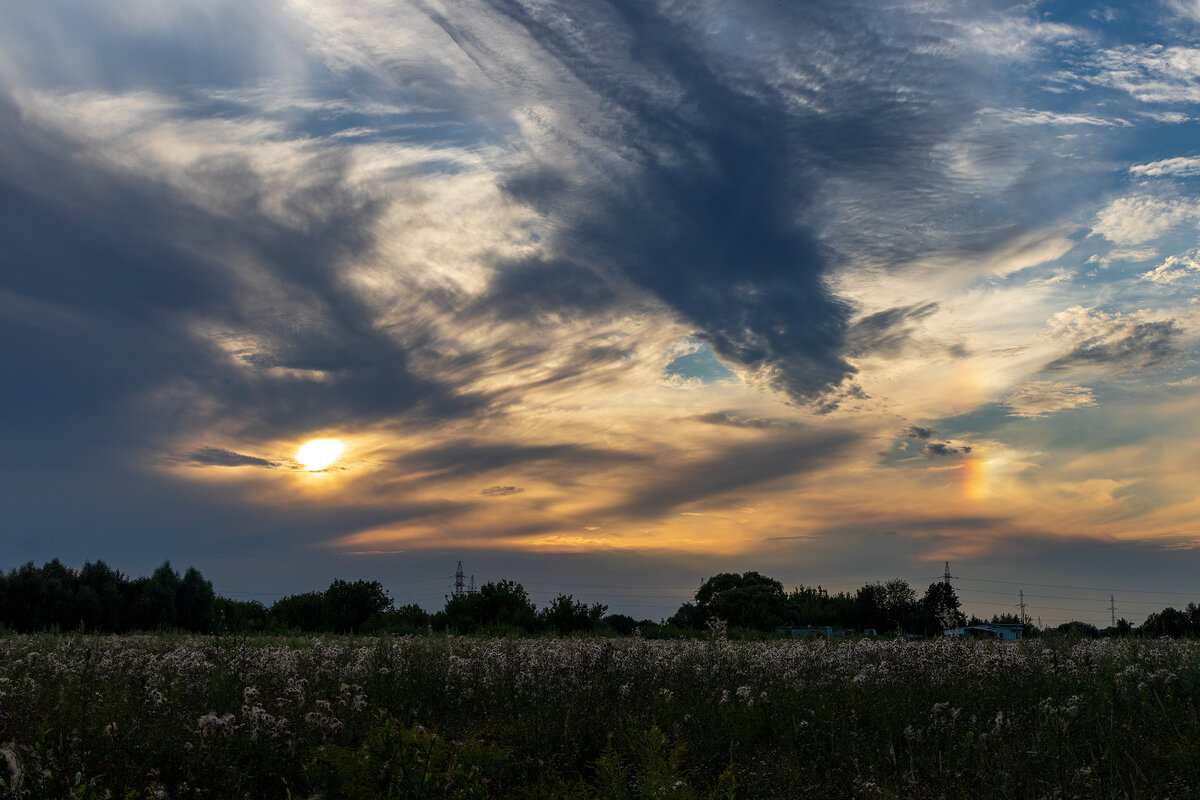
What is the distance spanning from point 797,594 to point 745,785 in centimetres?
7888

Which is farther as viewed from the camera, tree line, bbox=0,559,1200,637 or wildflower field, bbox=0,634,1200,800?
tree line, bbox=0,559,1200,637

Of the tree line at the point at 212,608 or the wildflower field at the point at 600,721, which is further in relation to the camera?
the tree line at the point at 212,608

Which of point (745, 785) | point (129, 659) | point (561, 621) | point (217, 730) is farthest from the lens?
point (561, 621)

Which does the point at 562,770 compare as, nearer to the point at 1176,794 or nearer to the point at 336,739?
the point at 336,739

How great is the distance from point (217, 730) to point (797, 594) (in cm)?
8138

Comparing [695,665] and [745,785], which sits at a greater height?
[695,665]

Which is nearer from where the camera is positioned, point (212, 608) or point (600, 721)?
point (600, 721)

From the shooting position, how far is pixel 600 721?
9.41 m

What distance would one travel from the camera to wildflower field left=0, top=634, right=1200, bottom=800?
6.61 metres

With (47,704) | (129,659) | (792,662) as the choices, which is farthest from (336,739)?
(792,662)

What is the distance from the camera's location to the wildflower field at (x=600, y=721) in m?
6.61

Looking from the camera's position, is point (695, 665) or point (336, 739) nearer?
point (336, 739)

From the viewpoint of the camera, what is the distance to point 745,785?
785cm

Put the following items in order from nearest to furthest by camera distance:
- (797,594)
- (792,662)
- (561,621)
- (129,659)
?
(129,659) < (792,662) < (561,621) < (797,594)
